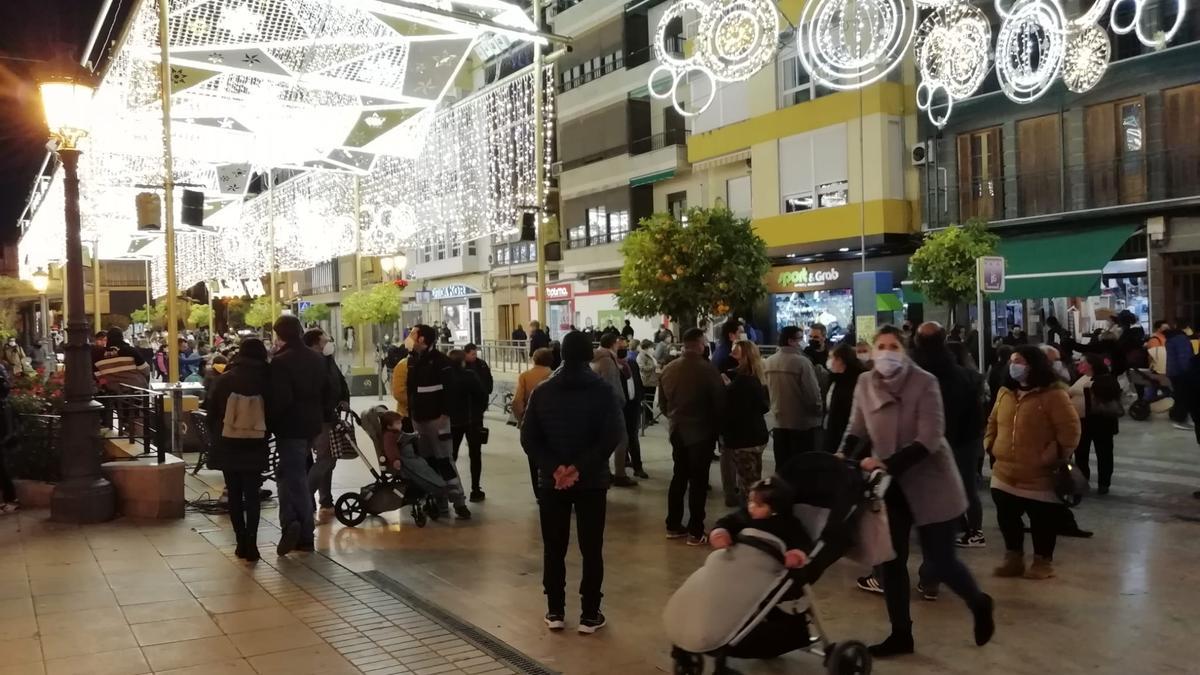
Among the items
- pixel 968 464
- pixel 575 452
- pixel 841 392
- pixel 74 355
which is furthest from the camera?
pixel 74 355

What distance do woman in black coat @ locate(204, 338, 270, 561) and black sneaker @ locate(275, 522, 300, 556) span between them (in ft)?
0.66

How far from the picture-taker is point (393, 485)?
8.91 m

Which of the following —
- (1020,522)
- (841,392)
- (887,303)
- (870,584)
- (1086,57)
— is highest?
(1086,57)

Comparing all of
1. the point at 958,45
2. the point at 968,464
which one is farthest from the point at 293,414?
the point at 958,45

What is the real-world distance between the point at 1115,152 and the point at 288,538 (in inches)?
807

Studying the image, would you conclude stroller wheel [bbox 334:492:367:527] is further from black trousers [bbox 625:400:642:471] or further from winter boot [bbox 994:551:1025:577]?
winter boot [bbox 994:551:1025:577]

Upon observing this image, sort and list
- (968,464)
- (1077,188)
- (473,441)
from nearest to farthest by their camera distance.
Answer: (968,464)
(473,441)
(1077,188)

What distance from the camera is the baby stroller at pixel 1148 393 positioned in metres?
15.4

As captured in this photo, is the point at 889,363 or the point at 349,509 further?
the point at 349,509

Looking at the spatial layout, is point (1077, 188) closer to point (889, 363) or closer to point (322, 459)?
point (322, 459)

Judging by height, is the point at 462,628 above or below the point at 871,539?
below

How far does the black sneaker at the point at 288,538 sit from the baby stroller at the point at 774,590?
409 centimetres

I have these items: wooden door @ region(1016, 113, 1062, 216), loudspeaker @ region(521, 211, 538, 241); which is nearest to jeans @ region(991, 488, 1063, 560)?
loudspeaker @ region(521, 211, 538, 241)

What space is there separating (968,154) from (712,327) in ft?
26.3
